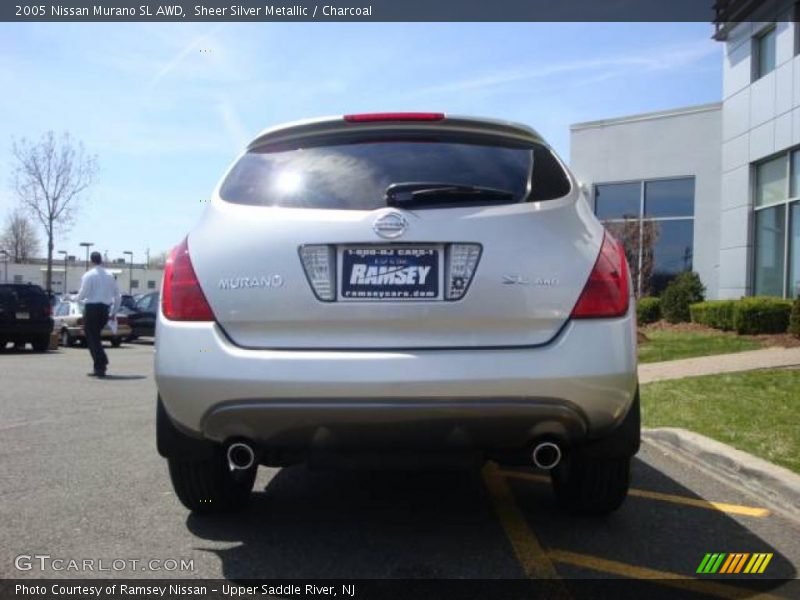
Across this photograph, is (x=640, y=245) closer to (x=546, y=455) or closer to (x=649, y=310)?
(x=649, y=310)

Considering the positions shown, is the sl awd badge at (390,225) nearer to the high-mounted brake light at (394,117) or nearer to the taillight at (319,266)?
the taillight at (319,266)

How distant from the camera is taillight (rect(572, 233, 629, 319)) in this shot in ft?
9.52

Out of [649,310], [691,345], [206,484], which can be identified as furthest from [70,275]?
[206,484]

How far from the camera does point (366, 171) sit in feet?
10.3

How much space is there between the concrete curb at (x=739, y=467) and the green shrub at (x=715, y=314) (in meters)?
10.5

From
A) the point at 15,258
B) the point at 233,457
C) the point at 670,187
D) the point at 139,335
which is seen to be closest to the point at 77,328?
the point at 139,335

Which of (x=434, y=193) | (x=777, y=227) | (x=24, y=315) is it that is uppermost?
(x=777, y=227)

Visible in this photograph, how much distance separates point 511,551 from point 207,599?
134cm

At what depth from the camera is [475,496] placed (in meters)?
4.22

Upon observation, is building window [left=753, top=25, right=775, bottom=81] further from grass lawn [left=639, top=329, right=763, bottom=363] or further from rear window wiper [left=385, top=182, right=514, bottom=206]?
rear window wiper [left=385, top=182, right=514, bottom=206]

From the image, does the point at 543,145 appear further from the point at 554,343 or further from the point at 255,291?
the point at 255,291

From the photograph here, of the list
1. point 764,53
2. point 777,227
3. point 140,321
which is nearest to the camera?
point 777,227

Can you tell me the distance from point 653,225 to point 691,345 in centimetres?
885

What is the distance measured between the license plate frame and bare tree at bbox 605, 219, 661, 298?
1948cm
